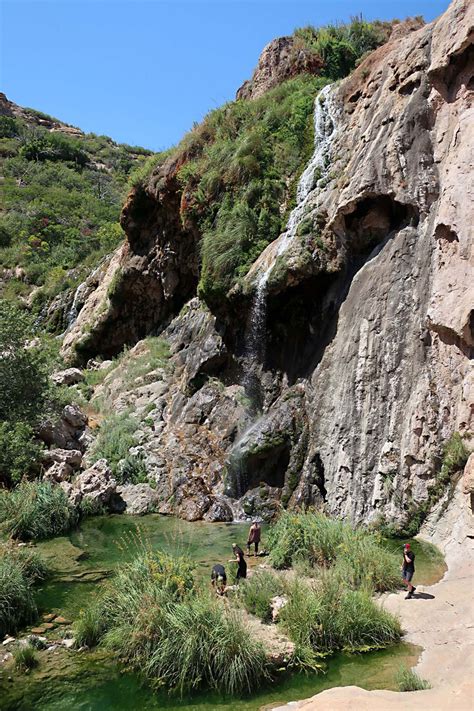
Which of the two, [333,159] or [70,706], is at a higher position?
[333,159]

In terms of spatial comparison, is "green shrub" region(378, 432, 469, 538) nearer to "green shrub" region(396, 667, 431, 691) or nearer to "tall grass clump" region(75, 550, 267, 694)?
"tall grass clump" region(75, 550, 267, 694)

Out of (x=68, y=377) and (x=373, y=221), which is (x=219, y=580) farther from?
(x=68, y=377)

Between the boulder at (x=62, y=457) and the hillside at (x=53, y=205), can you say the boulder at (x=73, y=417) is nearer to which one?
the boulder at (x=62, y=457)

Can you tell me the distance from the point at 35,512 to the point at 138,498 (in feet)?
11.2

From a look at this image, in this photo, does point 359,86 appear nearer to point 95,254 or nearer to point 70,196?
point 95,254

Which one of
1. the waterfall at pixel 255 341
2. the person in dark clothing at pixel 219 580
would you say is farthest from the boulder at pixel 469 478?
the waterfall at pixel 255 341

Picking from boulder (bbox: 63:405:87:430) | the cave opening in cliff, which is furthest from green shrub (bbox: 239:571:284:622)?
boulder (bbox: 63:405:87:430)

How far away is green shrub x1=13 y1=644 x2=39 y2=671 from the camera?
25.5ft

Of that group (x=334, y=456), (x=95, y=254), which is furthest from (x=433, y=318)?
(x=95, y=254)

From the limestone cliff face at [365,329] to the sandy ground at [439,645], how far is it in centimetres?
315

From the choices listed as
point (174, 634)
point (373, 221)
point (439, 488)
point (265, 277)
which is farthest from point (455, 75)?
point (174, 634)

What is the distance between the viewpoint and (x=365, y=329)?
592 inches

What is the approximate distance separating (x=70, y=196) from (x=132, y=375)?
118ft

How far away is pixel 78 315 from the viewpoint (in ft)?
116
